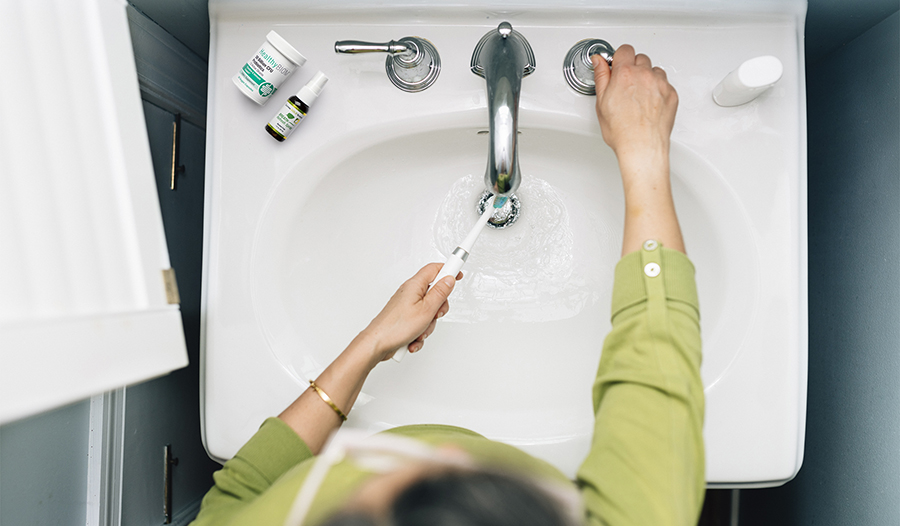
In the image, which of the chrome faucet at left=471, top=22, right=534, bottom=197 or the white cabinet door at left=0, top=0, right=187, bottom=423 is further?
the chrome faucet at left=471, top=22, right=534, bottom=197

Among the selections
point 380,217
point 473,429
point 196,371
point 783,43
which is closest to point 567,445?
point 473,429

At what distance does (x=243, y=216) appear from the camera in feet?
1.88

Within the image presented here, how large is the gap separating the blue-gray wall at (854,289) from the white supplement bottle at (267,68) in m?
0.73

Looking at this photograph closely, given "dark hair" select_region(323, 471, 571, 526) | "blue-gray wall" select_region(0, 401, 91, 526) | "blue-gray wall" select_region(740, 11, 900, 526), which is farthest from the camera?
"blue-gray wall" select_region(740, 11, 900, 526)

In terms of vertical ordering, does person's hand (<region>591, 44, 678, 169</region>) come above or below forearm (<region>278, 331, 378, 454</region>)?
above

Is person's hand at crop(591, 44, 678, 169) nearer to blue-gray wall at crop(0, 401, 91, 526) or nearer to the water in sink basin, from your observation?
the water in sink basin

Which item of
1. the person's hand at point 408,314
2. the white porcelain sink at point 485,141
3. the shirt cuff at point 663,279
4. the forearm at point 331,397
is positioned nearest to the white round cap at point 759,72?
the white porcelain sink at point 485,141

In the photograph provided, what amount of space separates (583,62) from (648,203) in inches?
7.8

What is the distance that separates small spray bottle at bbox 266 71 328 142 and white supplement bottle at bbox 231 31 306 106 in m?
0.02

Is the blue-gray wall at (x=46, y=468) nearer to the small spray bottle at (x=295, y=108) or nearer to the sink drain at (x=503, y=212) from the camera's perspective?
the small spray bottle at (x=295, y=108)

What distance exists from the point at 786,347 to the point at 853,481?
0.33 m

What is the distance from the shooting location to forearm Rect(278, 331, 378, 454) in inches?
19.3

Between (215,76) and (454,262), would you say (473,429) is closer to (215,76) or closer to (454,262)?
(454,262)

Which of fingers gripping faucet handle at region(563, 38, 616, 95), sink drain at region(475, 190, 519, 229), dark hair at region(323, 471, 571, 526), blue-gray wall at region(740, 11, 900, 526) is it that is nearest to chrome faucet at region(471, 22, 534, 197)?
fingers gripping faucet handle at region(563, 38, 616, 95)
